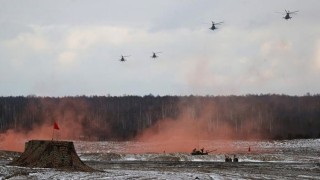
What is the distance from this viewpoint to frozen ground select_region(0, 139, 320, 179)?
41.8 meters

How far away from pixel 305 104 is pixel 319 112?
25203 millimetres

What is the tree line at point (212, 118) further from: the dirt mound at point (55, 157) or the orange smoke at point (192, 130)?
the dirt mound at point (55, 157)

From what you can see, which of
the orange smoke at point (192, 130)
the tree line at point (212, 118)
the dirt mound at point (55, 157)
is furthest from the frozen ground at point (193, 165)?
the orange smoke at point (192, 130)

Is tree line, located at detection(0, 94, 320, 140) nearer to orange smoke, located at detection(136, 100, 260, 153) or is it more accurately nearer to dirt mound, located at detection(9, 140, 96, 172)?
orange smoke, located at detection(136, 100, 260, 153)

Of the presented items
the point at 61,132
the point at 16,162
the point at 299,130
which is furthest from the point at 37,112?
the point at 16,162

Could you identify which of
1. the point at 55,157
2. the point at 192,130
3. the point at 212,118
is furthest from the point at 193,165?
the point at 212,118

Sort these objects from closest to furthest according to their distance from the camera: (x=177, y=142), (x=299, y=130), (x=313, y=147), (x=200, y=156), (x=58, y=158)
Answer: (x=58, y=158) < (x=200, y=156) < (x=313, y=147) < (x=177, y=142) < (x=299, y=130)

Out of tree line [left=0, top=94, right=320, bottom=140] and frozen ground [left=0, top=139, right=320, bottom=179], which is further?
tree line [left=0, top=94, right=320, bottom=140]

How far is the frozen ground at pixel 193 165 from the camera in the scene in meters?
41.8

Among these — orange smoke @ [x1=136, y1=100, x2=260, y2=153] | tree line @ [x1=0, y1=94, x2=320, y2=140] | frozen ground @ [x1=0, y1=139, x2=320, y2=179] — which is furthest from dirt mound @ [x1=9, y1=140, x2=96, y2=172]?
tree line @ [x1=0, y1=94, x2=320, y2=140]

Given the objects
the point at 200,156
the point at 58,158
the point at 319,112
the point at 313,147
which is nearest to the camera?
the point at 58,158

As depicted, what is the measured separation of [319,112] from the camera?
162 m

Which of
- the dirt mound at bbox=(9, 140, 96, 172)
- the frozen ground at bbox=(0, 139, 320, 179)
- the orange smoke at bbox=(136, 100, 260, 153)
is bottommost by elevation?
the frozen ground at bbox=(0, 139, 320, 179)

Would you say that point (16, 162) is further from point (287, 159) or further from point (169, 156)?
point (287, 159)
